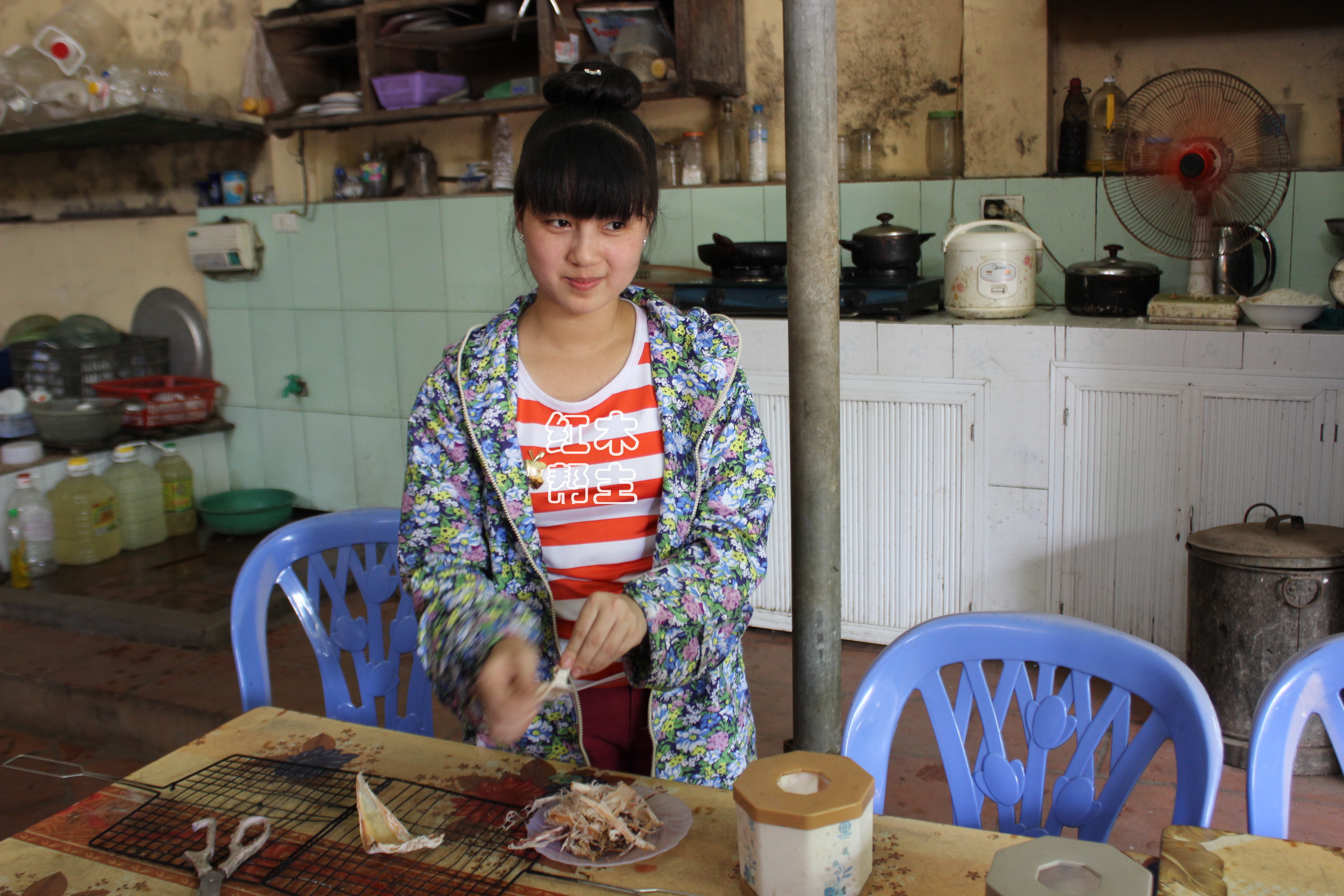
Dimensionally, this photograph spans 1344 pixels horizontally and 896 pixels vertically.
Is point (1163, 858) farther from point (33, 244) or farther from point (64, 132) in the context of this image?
point (33, 244)

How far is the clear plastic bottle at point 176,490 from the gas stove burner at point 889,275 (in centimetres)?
307

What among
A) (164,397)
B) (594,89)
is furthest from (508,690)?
(164,397)

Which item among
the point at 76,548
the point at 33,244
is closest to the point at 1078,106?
the point at 76,548

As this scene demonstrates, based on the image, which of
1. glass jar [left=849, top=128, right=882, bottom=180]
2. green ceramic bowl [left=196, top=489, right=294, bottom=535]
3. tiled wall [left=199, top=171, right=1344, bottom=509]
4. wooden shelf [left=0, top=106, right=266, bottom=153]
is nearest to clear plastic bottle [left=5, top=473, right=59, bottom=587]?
green ceramic bowl [left=196, top=489, right=294, bottom=535]

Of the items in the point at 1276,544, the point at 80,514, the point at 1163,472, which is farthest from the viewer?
the point at 80,514

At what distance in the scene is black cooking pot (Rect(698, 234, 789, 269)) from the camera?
125 inches

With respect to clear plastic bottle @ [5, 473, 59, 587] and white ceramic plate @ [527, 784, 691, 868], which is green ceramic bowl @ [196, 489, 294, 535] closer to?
clear plastic bottle @ [5, 473, 59, 587]

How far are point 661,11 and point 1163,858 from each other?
126 inches

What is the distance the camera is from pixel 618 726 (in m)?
1.40

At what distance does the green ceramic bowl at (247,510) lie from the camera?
441 cm

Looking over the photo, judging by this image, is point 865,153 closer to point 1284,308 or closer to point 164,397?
point 1284,308

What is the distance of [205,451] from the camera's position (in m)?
4.88

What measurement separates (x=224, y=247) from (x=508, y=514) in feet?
12.3

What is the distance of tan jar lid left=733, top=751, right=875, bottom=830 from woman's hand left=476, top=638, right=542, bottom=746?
0.26m
